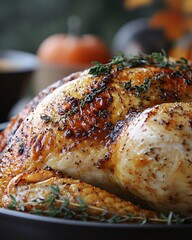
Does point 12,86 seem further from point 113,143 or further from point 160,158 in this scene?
point 160,158

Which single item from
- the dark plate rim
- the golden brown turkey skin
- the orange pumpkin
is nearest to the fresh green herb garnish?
the golden brown turkey skin

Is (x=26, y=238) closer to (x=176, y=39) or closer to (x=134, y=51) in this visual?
(x=134, y=51)

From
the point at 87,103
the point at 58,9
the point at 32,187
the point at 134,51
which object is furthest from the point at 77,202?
the point at 58,9

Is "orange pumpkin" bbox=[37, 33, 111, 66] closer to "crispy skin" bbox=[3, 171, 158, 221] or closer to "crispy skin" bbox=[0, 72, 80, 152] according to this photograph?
"crispy skin" bbox=[0, 72, 80, 152]

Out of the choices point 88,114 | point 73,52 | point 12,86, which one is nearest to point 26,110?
point 88,114

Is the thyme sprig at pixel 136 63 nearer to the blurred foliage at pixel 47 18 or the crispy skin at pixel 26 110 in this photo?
the crispy skin at pixel 26 110

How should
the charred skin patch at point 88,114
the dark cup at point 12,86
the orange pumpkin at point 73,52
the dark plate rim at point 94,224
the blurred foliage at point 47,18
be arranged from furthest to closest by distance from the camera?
the blurred foliage at point 47,18
the orange pumpkin at point 73,52
the dark cup at point 12,86
the charred skin patch at point 88,114
the dark plate rim at point 94,224

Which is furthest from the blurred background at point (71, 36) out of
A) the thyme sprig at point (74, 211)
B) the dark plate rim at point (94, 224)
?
the dark plate rim at point (94, 224)
